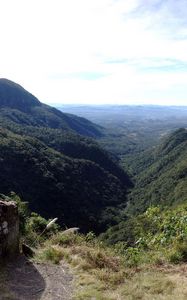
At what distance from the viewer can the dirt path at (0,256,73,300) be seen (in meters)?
6.82

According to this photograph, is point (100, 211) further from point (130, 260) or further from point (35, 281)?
point (35, 281)

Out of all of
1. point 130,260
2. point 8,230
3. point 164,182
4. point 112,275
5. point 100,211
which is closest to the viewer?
point 112,275

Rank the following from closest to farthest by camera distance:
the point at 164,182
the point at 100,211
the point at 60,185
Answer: the point at 60,185 < the point at 100,211 < the point at 164,182

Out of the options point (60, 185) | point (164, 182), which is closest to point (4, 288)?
point (60, 185)

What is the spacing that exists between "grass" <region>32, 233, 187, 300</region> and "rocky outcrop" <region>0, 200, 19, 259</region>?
0.68 metres

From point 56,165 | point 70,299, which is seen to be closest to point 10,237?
point 70,299

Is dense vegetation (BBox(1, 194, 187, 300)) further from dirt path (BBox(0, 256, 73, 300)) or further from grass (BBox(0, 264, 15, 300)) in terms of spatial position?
grass (BBox(0, 264, 15, 300))

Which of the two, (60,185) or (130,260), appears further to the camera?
(60,185)

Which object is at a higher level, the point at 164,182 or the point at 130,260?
the point at 130,260

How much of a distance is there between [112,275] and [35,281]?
1.46 meters

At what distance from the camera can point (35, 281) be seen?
750cm

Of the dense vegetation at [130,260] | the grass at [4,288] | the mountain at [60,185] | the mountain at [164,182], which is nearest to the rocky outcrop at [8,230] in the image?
the grass at [4,288]

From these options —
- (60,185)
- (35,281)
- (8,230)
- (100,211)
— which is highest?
(8,230)

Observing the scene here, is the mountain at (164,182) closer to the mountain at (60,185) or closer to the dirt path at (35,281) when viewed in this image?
the mountain at (60,185)
